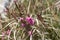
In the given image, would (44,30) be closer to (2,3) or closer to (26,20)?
(26,20)

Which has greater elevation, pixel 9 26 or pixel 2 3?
pixel 2 3

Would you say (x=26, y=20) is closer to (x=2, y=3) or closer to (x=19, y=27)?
(x=19, y=27)

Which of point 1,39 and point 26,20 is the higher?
point 26,20

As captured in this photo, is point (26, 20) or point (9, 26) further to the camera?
point (9, 26)

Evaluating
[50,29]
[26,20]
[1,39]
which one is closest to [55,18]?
[50,29]

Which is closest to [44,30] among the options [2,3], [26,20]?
[26,20]

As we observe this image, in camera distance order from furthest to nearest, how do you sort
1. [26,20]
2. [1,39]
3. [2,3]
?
[2,3]
[1,39]
[26,20]

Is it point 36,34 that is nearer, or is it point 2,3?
point 36,34

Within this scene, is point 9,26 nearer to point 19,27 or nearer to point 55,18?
point 19,27

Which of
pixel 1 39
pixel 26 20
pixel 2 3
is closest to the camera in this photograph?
pixel 26 20
